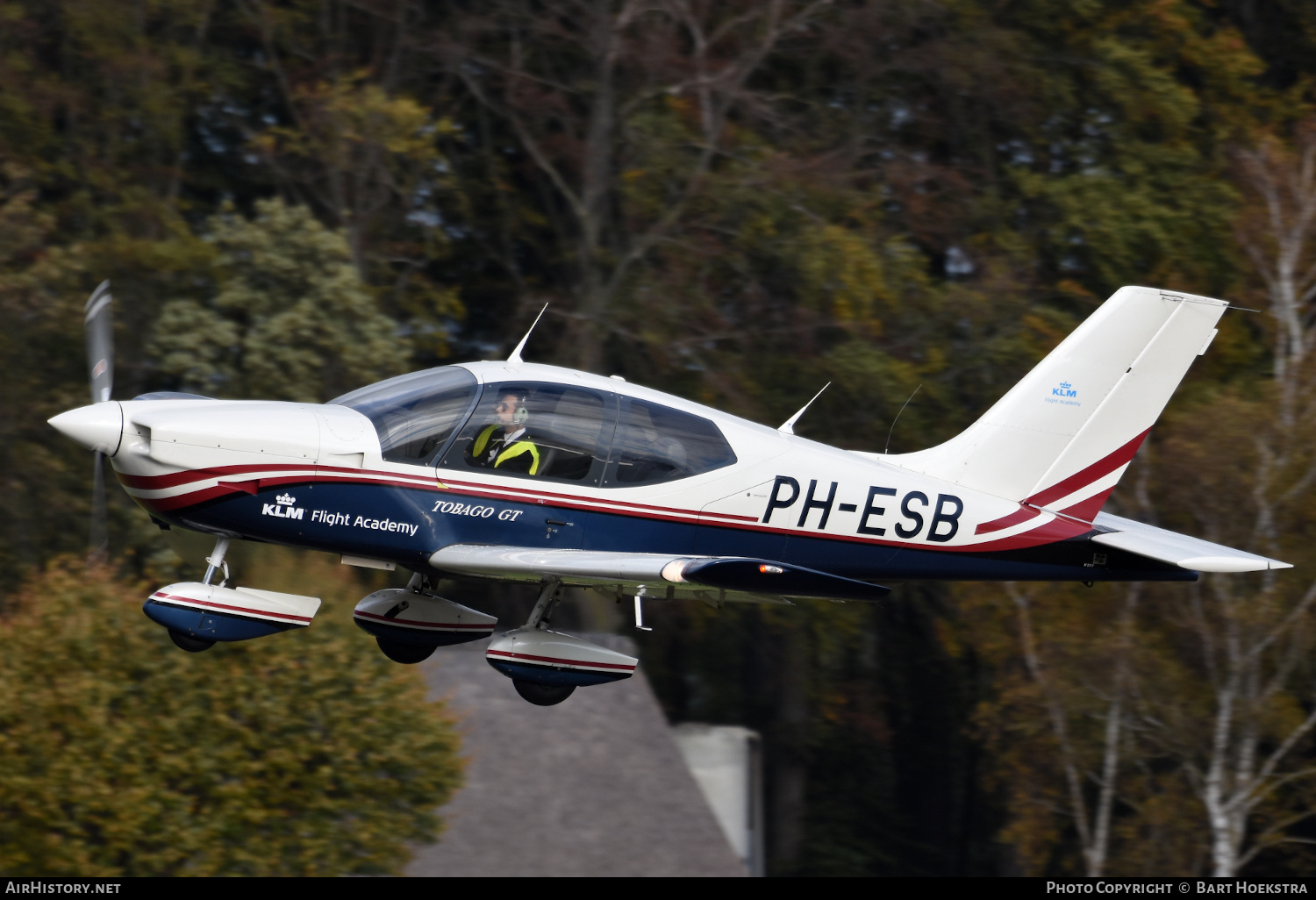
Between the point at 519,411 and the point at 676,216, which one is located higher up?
the point at 519,411

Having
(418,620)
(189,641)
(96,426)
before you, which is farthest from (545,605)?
(96,426)

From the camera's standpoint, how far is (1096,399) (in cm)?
1075

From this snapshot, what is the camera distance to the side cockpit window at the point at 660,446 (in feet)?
30.6

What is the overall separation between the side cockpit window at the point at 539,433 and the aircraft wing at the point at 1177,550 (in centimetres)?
349

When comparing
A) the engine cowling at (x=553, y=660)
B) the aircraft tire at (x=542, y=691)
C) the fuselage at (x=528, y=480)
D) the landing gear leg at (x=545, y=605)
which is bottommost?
the aircraft tire at (x=542, y=691)

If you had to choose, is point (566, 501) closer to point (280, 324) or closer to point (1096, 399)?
point (1096, 399)

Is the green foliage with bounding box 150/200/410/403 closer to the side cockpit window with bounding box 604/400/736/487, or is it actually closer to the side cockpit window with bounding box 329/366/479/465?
the side cockpit window with bounding box 329/366/479/465

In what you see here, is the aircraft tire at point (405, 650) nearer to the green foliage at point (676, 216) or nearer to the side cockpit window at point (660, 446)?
the side cockpit window at point (660, 446)

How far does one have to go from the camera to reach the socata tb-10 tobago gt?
8.74 meters

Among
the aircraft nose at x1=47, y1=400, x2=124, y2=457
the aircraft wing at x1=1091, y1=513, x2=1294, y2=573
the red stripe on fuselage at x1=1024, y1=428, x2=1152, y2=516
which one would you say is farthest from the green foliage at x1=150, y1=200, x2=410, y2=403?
the aircraft wing at x1=1091, y1=513, x2=1294, y2=573

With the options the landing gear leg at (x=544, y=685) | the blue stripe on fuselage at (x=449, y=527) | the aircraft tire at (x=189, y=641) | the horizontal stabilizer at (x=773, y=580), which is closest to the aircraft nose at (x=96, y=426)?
the blue stripe on fuselage at (x=449, y=527)

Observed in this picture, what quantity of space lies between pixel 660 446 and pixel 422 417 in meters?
1.46

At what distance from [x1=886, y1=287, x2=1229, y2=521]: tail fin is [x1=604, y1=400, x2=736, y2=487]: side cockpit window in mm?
1729

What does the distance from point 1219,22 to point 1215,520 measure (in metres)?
13.8
